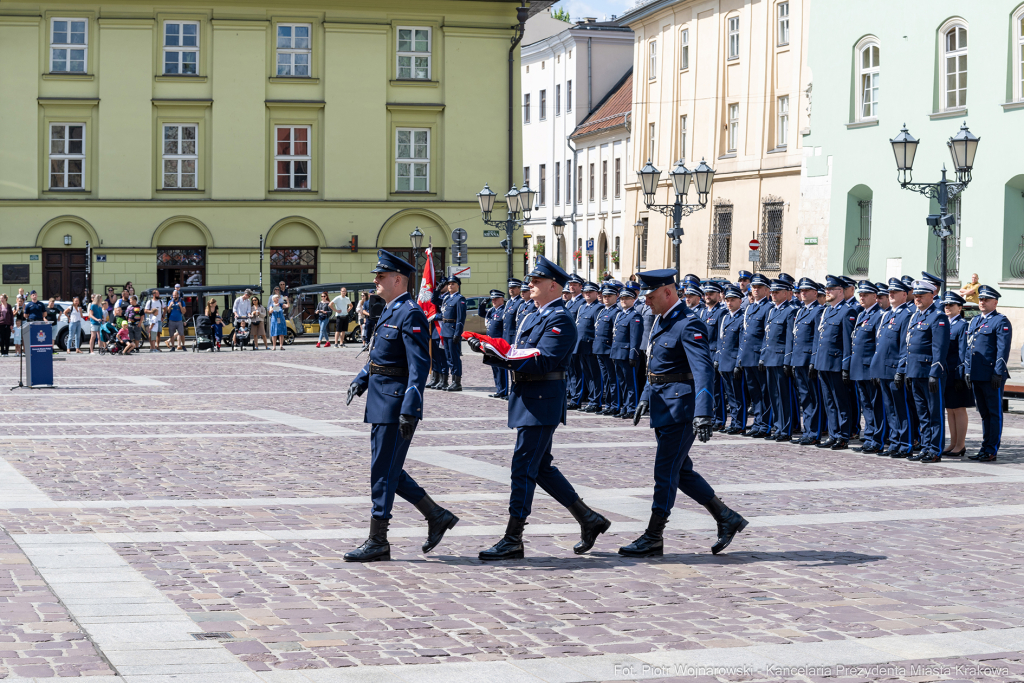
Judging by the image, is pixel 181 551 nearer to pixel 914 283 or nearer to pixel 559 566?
pixel 559 566

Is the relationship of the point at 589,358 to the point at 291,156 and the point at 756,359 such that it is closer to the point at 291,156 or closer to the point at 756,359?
the point at 756,359

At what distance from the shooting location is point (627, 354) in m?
18.6

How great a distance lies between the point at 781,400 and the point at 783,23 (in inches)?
1147

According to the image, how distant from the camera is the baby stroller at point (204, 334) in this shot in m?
35.9

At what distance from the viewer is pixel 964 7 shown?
30453mm

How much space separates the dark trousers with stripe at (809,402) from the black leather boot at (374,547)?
843 cm

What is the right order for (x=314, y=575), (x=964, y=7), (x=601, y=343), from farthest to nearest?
(x=964, y=7)
(x=601, y=343)
(x=314, y=575)

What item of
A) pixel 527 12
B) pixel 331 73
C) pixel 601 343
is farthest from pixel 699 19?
pixel 601 343

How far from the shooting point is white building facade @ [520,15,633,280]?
64750mm

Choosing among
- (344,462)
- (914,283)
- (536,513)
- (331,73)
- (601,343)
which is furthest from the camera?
(331,73)

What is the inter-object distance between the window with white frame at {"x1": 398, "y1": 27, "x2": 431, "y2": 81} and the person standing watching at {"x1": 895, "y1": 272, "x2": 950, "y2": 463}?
31.9 meters

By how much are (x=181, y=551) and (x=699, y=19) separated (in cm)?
4171

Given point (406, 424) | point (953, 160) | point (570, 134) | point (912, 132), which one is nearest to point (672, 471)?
point (406, 424)

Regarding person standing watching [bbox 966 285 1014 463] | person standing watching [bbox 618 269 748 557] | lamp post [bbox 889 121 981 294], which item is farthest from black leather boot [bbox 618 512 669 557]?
lamp post [bbox 889 121 981 294]
